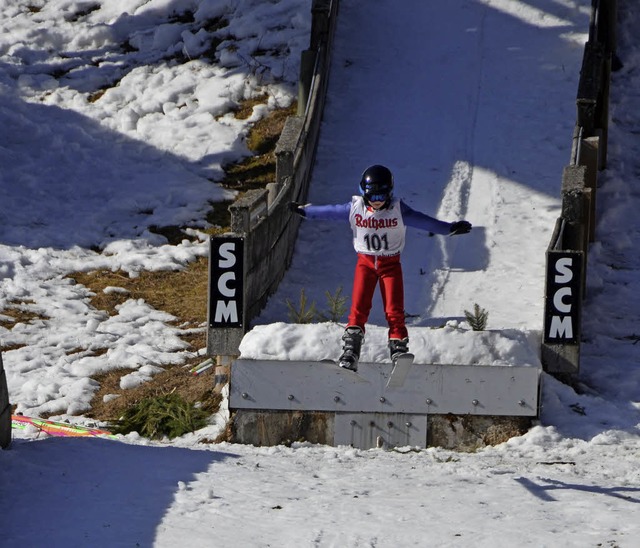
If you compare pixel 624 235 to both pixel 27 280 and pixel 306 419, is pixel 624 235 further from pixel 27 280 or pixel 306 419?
pixel 27 280

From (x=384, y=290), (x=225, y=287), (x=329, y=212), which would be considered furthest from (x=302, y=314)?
(x=329, y=212)

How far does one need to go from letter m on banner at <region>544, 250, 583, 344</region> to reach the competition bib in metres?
2.20

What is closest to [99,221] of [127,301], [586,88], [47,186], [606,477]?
[47,186]

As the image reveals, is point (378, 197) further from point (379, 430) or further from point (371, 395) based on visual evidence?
point (379, 430)

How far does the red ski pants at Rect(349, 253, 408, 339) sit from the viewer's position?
1164cm

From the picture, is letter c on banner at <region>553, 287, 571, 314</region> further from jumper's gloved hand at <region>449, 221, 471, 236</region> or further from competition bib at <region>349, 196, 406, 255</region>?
competition bib at <region>349, 196, 406, 255</region>

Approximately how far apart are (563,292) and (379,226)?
98.6 inches

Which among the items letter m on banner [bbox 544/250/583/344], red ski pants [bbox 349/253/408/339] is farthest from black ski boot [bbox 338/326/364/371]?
letter m on banner [bbox 544/250/583/344]

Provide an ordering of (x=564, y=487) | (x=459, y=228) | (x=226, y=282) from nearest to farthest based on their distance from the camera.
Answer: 1. (x=564, y=487)
2. (x=459, y=228)
3. (x=226, y=282)

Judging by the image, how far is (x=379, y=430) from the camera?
1284cm

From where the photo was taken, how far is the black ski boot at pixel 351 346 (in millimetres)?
11828

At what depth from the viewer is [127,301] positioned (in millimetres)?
17562

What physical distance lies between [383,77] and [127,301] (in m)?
5.36

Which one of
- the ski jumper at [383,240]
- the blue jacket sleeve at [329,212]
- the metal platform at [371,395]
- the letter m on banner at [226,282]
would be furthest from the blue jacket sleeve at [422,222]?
the letter m on banner at [226,282]
